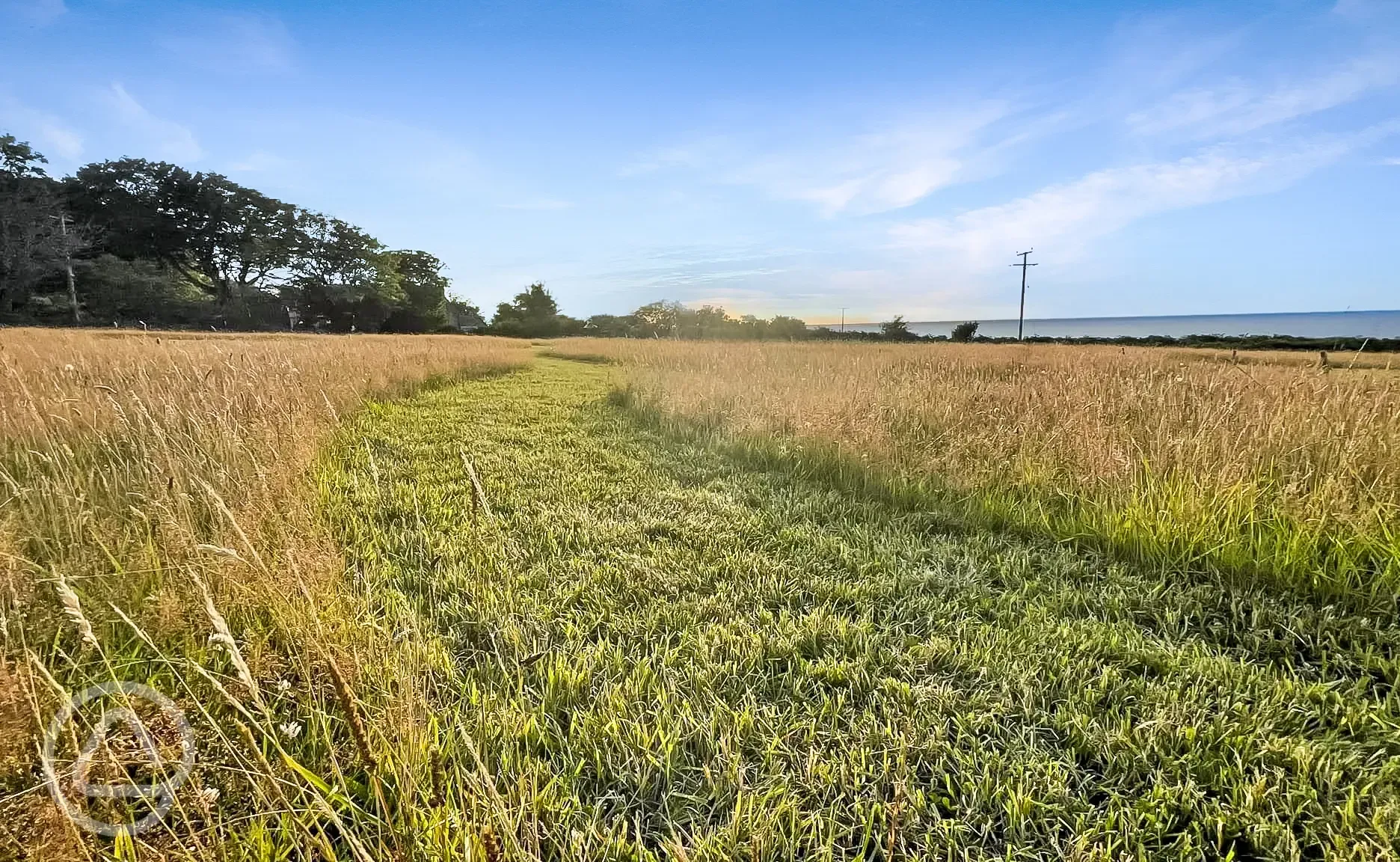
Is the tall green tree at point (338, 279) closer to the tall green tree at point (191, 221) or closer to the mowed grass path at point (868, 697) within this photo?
the tall green tree at point (191, 221)

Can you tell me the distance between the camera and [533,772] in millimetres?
1243

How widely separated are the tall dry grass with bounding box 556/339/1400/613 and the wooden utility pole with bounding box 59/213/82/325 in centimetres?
3823

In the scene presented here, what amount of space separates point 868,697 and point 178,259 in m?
51.9

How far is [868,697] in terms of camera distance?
5.13ft

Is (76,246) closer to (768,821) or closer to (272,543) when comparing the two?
(272,543)

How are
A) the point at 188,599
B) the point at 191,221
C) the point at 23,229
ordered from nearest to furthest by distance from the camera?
1. the point at 188,599
2. the point at 23,229
3. the point at 191,221

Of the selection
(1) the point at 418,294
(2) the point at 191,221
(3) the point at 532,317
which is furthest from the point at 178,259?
(3) the point at 532,317

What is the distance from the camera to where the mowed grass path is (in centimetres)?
115

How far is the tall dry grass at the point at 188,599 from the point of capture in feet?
3.56

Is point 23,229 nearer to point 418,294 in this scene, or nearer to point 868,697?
point 418,294

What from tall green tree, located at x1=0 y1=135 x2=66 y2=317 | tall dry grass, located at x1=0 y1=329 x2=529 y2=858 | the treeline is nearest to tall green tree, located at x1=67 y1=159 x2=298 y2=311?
the treeline

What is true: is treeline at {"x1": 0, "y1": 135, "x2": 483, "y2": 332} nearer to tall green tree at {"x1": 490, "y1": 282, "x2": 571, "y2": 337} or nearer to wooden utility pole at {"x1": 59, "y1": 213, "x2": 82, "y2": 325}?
wooden utility pole at {"x1": 59, "y1": 213, "x2": 82, "y2": 325}

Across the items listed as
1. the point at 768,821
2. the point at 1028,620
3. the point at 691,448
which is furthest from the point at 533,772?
the point at 691,448

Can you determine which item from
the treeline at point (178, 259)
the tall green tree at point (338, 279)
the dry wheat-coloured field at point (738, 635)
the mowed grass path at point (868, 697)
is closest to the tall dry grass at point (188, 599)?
the dry wheat-coloured field at point (738, 635)
